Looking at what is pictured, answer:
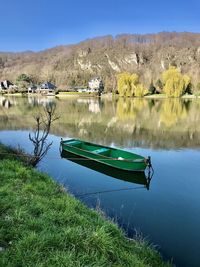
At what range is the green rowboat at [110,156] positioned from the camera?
14.7 m

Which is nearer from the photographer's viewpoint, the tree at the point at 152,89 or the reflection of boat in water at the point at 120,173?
the reflection of boat in water at the point at 120,173

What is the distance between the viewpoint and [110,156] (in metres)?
16.8

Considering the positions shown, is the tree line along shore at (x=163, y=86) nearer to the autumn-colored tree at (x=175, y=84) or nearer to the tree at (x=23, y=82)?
the autumn-colored tree at (x=175, y=84)

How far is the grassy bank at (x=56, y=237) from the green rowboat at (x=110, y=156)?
6.37 m

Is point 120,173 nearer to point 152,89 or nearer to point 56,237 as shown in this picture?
point 56,237

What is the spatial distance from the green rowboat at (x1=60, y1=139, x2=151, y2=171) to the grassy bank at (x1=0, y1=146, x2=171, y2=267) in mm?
6368

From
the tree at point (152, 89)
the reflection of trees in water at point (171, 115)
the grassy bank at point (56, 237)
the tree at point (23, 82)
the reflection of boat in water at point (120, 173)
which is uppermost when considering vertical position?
the tree at point (23, 82)

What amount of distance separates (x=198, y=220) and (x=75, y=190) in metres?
4.92

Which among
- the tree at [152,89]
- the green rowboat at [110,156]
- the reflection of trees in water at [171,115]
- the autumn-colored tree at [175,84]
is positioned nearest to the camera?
the green rowboat at [110,156]

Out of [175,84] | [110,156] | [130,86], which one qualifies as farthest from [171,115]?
[130,86]

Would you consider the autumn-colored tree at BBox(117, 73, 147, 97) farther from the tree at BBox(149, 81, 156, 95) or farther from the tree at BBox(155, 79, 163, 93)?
the tree at BBox(155, 79, 163, 93)

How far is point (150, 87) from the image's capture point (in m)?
112

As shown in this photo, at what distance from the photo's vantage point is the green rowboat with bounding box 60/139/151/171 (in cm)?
1471

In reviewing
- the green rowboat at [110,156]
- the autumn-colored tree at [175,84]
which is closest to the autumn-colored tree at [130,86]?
the autumn-colored tree at [175,84]
